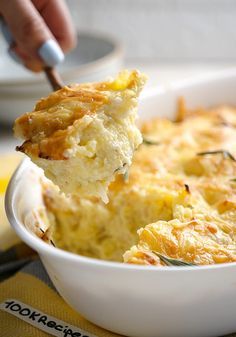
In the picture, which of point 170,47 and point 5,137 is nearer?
point 5,137

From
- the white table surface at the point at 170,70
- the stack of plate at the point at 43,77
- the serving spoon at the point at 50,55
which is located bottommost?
the white table surface at the point at 170,70

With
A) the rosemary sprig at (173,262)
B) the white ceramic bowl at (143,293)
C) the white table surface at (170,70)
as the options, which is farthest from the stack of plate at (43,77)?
the rosemary sprig at (173,262)

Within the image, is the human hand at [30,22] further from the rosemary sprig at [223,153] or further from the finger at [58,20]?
the rosemary sprig at [223,153]

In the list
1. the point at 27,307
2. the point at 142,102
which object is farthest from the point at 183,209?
the point at 142,102

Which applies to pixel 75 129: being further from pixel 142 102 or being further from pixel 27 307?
pixel 142 102

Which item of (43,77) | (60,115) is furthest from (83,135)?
(43,77)

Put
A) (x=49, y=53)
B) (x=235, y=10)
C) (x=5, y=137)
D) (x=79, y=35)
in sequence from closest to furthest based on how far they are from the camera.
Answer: (x=49, y=53)
(x=5, y=137)
(x=79, y=35)
(x=235, y=10)

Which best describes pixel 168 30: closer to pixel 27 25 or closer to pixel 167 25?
pixel 167 25
